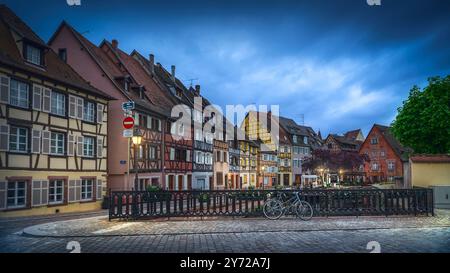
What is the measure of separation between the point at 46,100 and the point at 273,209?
13.9 metres

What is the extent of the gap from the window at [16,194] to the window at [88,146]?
5.30m

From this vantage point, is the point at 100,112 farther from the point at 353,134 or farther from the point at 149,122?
the point at 353,134

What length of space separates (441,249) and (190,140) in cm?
3133

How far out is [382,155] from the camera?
208ft

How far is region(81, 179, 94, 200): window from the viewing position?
22547mm

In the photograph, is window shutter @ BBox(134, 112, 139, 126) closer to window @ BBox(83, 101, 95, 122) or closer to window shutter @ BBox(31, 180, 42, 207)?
window @ BBox(83, 101, 95, 122)

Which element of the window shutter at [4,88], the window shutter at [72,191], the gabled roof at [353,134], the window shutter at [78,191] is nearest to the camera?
the window shutter at [4,88]

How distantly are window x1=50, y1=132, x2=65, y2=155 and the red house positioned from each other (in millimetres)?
55046

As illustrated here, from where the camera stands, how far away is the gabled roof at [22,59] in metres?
17.4

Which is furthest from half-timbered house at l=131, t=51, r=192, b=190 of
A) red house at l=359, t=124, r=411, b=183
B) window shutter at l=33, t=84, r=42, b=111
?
red house at l=359, t=124, r=411, b=183

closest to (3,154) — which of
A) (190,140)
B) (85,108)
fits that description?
(85,108)

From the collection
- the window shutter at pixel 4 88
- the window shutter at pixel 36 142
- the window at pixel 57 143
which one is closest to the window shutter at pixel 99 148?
the window at pixel 57 143

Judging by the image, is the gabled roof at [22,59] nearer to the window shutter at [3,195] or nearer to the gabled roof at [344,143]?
the window shutter at [3,195]
